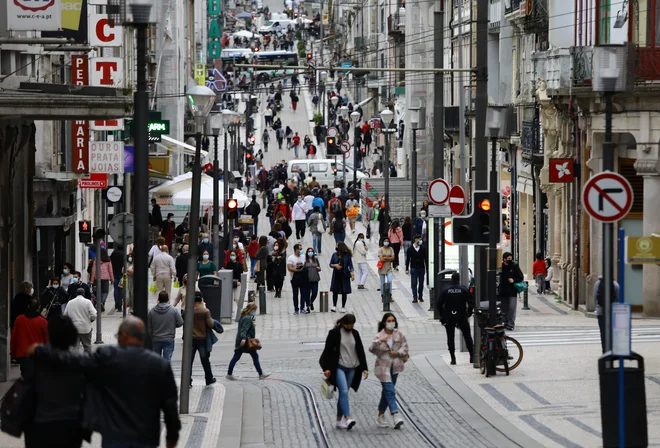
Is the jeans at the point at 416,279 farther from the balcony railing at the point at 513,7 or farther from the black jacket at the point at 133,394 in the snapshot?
the black jacket at the point at 133,394

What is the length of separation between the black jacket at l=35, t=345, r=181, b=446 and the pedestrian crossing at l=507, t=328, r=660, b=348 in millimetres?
16759

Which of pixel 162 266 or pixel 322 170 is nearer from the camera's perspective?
pixel 162 266

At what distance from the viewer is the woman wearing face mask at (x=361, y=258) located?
37.9m

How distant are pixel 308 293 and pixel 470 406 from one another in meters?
15.2

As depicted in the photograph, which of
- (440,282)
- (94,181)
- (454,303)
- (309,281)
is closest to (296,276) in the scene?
(309,281)

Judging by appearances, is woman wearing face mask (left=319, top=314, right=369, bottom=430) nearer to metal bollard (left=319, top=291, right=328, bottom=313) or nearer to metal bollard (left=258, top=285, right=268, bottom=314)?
metal bollard (left=258, top=285, right=268, bottom=314)

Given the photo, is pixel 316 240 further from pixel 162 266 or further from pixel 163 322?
pixel 163 322

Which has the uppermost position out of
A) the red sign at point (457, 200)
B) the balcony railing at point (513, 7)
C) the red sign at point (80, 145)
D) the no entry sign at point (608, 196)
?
the balcony railing at point (513, 7)

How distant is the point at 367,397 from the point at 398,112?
214ft

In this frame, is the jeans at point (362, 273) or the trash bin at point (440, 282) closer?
the trash bin at point (440, 282)

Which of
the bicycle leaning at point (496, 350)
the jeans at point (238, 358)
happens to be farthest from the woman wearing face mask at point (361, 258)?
the bicycle leaning at point (496, 350)

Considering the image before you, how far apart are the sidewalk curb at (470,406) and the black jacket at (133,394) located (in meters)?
6.86

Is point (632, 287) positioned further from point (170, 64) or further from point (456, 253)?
point (170, 64)

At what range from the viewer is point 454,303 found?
23703mm
